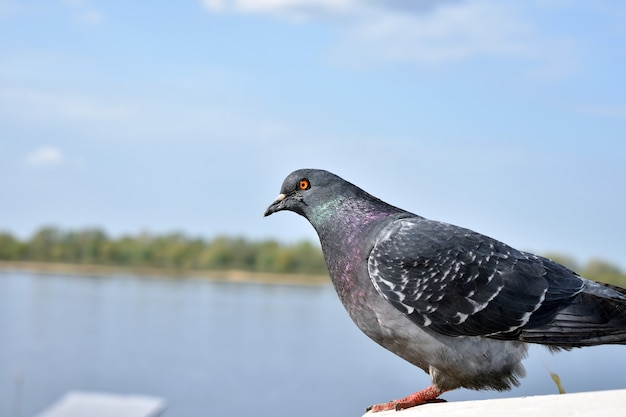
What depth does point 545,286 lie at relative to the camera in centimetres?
441

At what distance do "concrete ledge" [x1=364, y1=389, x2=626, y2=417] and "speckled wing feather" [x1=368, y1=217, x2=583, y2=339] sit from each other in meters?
0.51

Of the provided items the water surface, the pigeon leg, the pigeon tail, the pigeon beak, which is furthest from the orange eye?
the water surface

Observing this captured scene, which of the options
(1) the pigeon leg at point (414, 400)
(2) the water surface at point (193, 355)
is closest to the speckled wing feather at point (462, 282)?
(1) the pigeon leg at point (414, 400)

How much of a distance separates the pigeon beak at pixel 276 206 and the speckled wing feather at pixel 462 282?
2.03 ft

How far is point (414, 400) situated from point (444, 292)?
606 mm

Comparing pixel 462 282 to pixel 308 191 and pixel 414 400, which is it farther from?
pixel 308 191

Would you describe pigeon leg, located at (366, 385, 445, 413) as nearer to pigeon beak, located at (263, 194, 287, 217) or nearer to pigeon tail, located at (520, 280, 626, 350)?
pigeon tail, located at (520, 280, 626, 350)

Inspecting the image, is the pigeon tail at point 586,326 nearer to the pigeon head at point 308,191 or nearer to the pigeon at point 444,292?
the pigeon at point 444,292

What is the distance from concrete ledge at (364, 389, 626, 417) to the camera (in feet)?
11.2

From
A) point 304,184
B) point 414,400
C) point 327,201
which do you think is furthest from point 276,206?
point 414,400

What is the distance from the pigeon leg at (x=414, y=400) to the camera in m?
4.24

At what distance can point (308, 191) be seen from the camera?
4590mm

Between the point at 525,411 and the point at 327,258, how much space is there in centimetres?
145

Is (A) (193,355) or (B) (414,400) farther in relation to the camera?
(A) (193,355)
